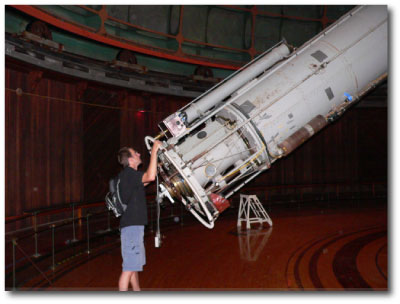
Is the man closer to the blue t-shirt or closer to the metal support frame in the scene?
the blue t-shirt

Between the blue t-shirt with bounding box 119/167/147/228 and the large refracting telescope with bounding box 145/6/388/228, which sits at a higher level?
the large refracting telescope with bounding box 145/6/388/228

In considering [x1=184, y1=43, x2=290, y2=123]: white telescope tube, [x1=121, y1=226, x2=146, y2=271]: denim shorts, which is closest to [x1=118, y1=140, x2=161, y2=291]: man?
[x1=121, y1=226, x2=146, y2=271]: denim shorts

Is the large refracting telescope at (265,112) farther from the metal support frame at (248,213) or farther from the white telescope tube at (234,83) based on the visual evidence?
the metal support frame at (248,213)

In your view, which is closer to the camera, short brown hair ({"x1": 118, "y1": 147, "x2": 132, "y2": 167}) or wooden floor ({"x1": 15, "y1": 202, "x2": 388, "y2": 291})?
short brown hair ({"x1": 118, "y1": 147, "x2": 132, "y2": 167})

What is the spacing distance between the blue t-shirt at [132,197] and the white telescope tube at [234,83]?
134 centimetres

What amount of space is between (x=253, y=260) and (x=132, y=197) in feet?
9.05

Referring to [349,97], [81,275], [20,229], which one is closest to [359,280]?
[349,97]

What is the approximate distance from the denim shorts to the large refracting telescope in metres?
0.90

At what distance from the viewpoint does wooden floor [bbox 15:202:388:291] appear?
466 centimetres

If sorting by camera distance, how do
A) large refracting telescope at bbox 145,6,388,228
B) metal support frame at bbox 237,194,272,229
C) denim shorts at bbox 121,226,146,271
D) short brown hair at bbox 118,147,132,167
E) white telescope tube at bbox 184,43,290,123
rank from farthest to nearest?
metal support frame at bbox 237,194,272,229 → white telescope tube at bbox 184,43,290,123 → large refracting telescope at bbox 145,6,388,228 → short brown hair at bbox 118,147,132,167 → denim shorts at bbox 121,226,146,271

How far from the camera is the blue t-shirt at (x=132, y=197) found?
3703 mm

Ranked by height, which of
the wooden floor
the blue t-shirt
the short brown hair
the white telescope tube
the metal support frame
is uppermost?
the white telescope tube

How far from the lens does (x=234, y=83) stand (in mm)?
5109

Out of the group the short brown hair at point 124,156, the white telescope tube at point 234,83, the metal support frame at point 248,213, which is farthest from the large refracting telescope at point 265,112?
the metal support frame at point 248,213
